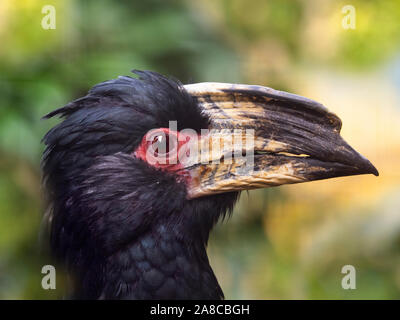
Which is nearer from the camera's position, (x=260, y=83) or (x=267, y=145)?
(x=267, y=145)

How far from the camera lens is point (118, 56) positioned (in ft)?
6.53

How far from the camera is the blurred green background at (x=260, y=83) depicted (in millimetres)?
1925

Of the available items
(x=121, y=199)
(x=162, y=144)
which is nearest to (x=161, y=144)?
(x=162, y=144)

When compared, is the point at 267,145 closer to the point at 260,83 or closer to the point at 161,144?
the point at 161,144

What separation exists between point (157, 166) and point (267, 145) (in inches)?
8.7

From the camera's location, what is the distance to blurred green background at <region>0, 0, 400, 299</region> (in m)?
1.92

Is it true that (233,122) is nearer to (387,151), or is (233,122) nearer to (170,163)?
(170,163)

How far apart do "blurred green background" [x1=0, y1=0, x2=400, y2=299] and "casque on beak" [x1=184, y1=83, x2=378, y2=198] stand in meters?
0.85

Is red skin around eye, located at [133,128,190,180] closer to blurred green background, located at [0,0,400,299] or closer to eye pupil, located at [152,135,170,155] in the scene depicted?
eye pupil, located at [152,135,170,155]

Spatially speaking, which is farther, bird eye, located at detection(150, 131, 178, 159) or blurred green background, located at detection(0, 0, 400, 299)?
blurred green background, located at detection(0, 0, 400, 299)

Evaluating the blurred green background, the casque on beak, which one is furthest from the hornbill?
the blurred green background

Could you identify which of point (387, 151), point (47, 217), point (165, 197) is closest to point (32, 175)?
point (47, 217)

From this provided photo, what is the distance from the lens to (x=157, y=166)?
3.82ft
